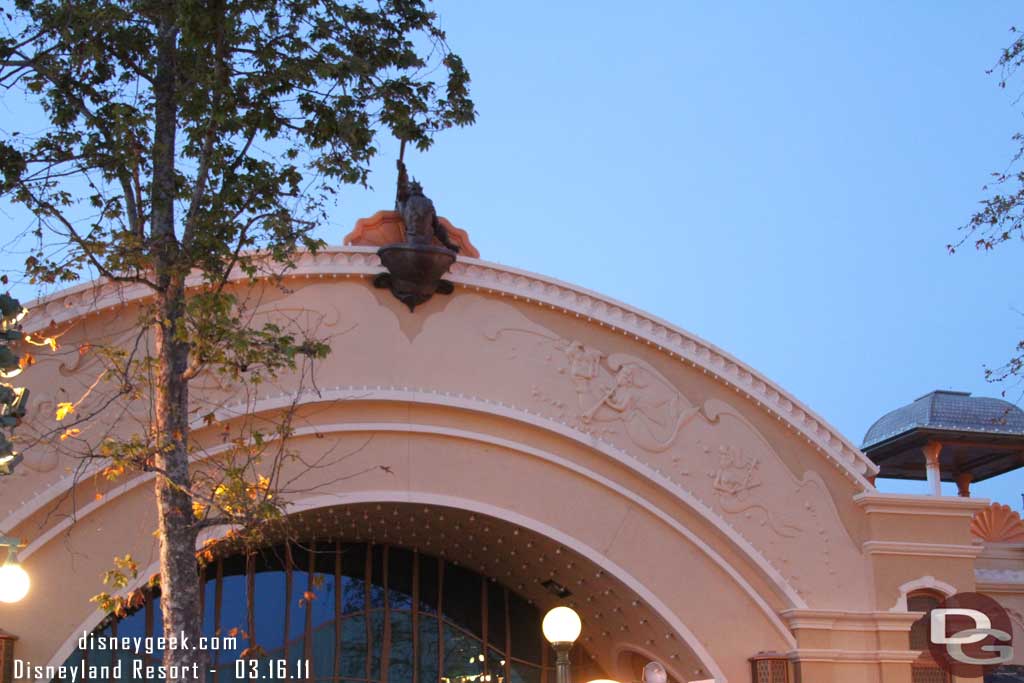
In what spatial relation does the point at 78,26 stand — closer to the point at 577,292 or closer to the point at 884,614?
the point at 577,292

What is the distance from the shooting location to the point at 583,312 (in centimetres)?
1875

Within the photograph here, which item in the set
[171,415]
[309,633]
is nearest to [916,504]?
[309,633]

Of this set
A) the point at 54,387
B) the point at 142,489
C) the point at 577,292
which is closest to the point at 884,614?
the point at 577,292

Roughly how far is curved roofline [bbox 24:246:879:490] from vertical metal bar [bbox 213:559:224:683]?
4225 mm

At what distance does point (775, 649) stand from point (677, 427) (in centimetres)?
334

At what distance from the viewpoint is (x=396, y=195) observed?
18391mm

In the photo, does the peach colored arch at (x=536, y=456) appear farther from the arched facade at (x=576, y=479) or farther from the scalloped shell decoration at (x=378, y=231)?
the scalloped shell decoration at (x=378, y=231)

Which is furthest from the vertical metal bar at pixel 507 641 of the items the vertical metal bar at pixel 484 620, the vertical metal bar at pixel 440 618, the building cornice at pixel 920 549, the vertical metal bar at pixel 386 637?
the building cornice at pixel 920 549

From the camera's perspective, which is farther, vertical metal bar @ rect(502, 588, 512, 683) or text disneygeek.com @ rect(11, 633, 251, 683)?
vertical metal bar @ rect(502, 588, 512, 683)

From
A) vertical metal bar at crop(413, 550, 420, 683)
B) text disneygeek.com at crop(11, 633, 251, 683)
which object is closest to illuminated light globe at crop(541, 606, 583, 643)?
text disneygeek.com at crop(11, 633, 251, 683)

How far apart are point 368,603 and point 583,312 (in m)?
5.15

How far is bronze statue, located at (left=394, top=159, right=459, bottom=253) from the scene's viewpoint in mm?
17781

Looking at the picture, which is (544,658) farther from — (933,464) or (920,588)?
(933,464)

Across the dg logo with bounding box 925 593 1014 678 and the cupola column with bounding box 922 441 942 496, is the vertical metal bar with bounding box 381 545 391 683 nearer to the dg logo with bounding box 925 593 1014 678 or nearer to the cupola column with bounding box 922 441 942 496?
the dg logo with bounding box 925 593 1014 678
